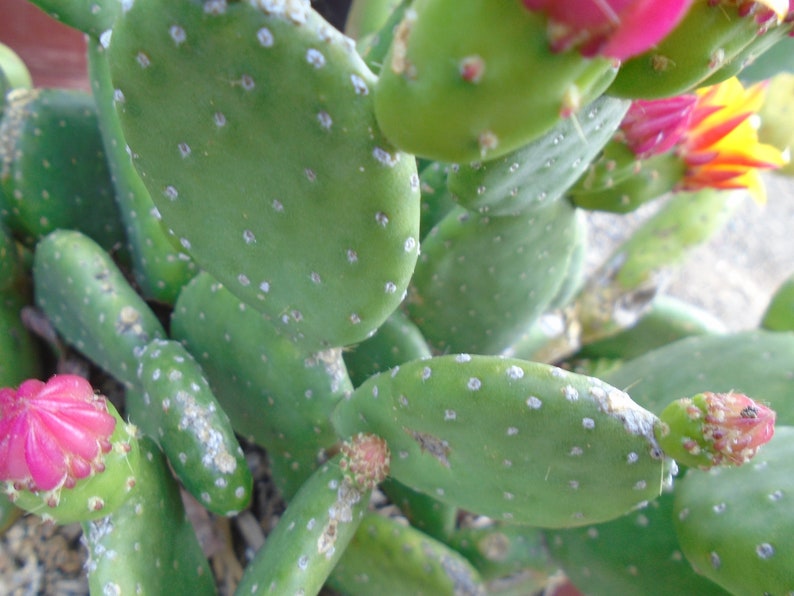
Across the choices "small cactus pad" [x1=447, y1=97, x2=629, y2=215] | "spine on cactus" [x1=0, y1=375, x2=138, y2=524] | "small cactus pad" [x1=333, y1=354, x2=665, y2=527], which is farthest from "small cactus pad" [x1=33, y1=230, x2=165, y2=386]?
"small cactus pad" [x1=447, y1=97, x2=629, y2=215]

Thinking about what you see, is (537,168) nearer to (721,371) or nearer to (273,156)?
(273,156)

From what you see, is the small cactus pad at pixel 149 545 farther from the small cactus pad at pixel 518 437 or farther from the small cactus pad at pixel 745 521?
the small cactus pad at pixel 745 521

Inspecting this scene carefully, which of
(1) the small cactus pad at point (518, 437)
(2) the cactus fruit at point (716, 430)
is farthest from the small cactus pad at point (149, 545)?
(2) the cactus fruit at point (716, 430)

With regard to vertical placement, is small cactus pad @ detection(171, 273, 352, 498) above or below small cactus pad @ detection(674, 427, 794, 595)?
below

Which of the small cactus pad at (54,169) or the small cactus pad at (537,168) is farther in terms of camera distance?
the small cactus pad at (54,169)

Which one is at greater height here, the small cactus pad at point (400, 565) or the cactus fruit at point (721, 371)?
the cactus fruit at point (721, 371)

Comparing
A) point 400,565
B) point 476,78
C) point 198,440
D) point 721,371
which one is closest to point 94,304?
point 198,440

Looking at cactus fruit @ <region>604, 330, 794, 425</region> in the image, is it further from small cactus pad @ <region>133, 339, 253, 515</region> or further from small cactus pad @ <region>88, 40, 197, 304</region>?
small cactus pad @ <region>88, 40, 197, 304</region>
